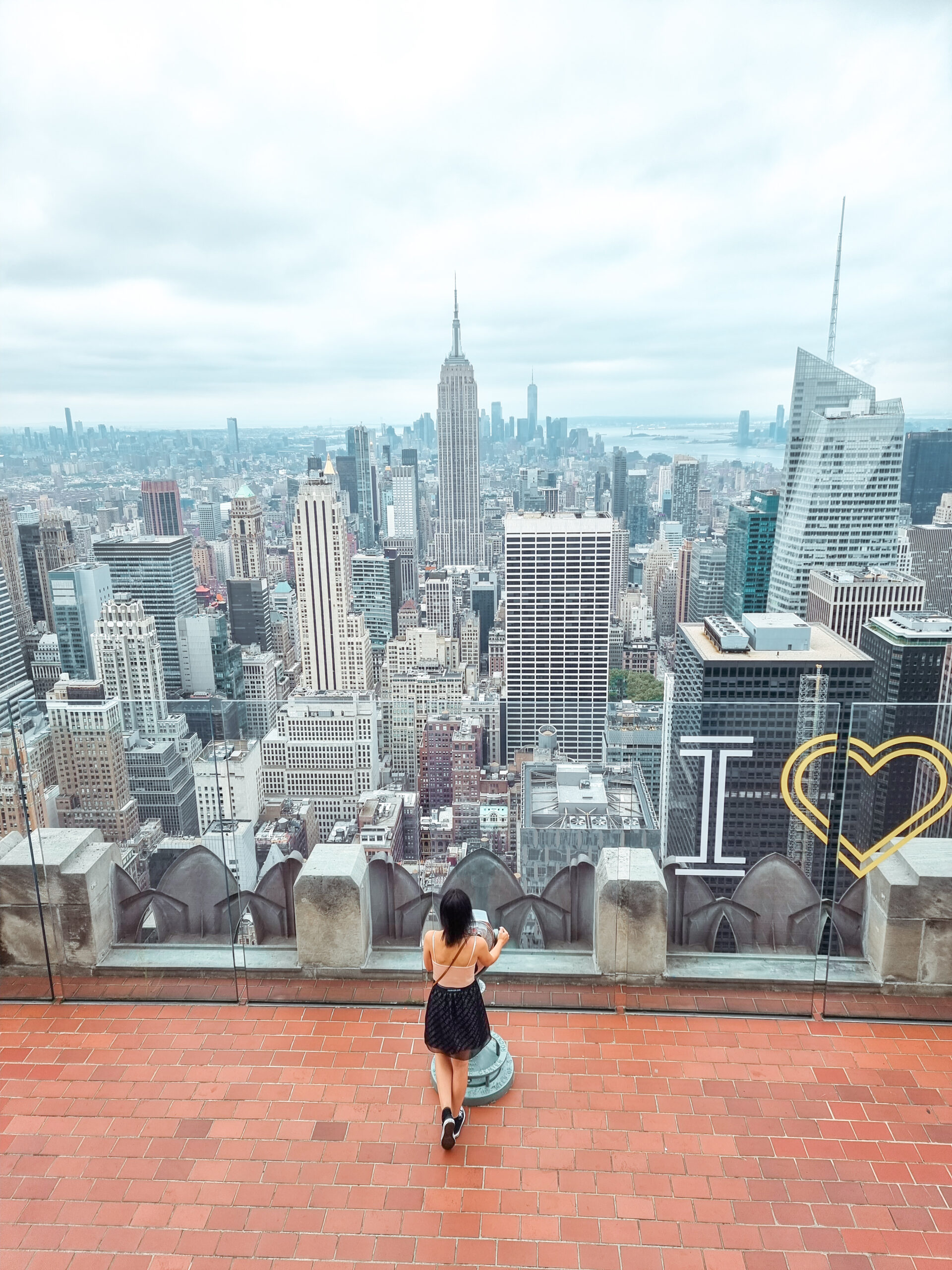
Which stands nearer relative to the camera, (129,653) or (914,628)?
(914,628)

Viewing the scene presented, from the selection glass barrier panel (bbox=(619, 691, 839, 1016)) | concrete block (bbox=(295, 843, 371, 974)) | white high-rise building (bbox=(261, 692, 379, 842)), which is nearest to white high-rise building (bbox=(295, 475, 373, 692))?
white high-rise building (bbox=(261, 692, 379, 842))

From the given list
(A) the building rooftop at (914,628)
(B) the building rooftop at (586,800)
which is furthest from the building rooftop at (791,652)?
(B) the building rooftop at (586,800)

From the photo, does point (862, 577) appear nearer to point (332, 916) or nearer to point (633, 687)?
point (633, 687)

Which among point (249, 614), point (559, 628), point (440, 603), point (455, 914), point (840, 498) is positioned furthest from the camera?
point (440, 603)

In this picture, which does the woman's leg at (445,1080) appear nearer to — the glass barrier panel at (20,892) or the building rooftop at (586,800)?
the building rooftop at (586,800)

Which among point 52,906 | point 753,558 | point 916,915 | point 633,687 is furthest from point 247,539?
point 916,915

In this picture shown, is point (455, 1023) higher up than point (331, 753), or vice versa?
point (455, 1023)

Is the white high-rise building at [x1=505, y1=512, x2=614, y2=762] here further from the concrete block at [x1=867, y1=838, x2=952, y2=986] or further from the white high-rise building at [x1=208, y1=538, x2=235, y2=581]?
the concrete block at [x1=867, y1=838, x2=952, y2=986]
